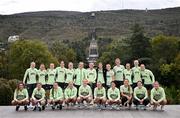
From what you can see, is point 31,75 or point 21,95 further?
point 31,75

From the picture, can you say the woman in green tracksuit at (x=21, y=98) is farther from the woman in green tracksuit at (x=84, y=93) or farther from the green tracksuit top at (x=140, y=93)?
the green tracksuit top at (x=140, y=93)

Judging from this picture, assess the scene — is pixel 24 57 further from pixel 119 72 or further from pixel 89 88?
pixel 89 88

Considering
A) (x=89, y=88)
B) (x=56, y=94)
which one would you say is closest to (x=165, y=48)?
(x=89, y=88)

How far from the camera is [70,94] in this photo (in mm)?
16703

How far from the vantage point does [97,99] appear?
16594mm

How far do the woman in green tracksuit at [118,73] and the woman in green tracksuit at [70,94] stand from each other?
1.67 m

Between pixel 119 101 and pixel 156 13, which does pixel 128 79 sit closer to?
pixel 119 101

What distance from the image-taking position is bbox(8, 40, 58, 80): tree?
208ft

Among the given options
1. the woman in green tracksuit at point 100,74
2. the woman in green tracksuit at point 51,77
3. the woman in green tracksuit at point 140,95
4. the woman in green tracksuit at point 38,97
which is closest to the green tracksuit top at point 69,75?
the woman in green tracksuit at point 51,77

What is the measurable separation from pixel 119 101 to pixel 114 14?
129 meters

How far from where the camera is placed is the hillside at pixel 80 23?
131875 mm

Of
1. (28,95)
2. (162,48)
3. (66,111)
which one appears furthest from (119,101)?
(162,48)

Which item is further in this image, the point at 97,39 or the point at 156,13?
the point at 156,13

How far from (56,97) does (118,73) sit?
8.18ft
